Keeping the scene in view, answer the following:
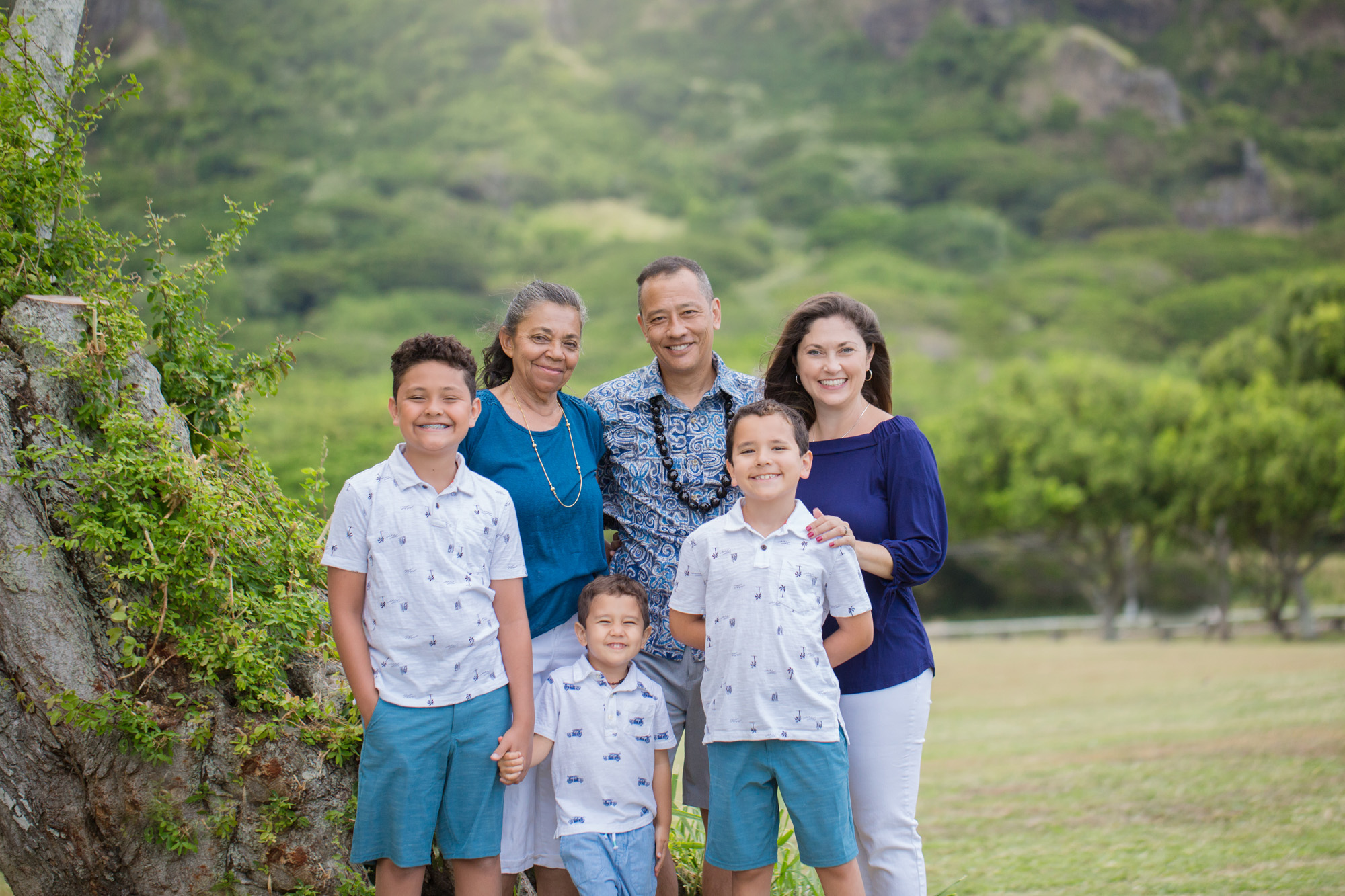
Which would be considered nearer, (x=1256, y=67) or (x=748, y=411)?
(x=748, y=411)

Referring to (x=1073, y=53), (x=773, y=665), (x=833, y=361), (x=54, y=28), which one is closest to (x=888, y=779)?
(x=773, y=665)

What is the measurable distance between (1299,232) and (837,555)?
104497 millimetres

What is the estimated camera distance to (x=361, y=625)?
2.86m

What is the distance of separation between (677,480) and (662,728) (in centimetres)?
80

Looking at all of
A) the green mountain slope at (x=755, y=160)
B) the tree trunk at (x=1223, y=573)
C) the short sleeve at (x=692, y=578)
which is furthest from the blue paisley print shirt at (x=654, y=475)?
the green mountain slope at (x=755, y=160)

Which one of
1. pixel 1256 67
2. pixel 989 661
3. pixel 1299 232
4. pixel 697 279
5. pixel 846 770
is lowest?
pixel 989 661

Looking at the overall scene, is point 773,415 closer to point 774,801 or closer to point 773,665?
point 773,665

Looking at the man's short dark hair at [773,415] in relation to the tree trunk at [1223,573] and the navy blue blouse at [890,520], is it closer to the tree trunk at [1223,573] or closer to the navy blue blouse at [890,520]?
the navy blue blouse at [890,520]

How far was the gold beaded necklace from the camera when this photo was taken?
3.17 metres

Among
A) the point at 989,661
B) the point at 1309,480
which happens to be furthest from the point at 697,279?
the point at 1309,480

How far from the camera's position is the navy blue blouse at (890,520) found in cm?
305

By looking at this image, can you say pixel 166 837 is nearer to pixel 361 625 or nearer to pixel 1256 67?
pixel 361 625

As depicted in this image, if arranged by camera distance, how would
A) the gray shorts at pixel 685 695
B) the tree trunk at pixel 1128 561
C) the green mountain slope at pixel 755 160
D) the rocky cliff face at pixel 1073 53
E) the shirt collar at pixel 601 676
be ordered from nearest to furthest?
1. the shirt collar at pixel 601 676
2. the gray shorts at pixel 685 695
3. the tree trunk at pixel 1128 561
4. the green mountain slope at pixel 755 160
5. the rocky cliff face at pixel 1073 53

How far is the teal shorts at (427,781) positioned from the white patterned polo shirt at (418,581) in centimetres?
5
